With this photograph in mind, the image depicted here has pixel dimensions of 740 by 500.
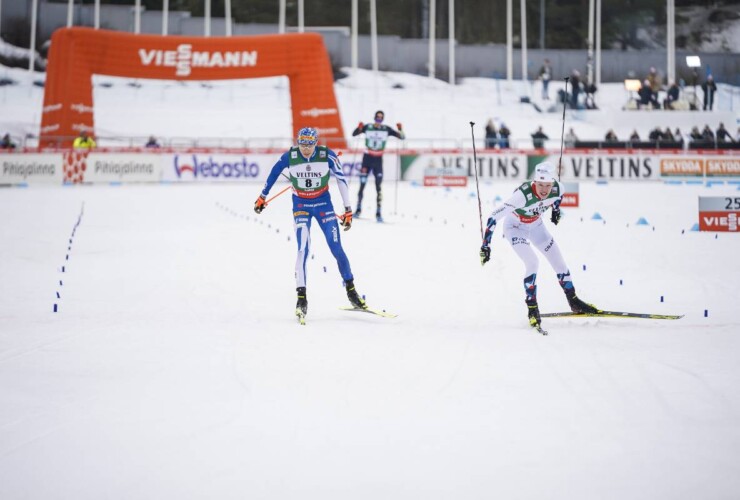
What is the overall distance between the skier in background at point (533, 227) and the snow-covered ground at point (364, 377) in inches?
15.2

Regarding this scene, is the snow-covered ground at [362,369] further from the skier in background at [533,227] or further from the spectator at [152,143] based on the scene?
the spectator at [152,143]

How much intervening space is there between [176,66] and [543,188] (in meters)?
24.4

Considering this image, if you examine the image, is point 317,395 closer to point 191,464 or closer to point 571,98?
point 191,464

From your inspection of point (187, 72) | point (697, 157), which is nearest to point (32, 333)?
point (187, 72)

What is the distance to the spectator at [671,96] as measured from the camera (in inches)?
1553

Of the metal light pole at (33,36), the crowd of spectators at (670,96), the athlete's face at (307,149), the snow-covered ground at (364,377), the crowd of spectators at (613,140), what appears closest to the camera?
the snow-covered ground at (364,377)

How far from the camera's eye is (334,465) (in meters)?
5.09

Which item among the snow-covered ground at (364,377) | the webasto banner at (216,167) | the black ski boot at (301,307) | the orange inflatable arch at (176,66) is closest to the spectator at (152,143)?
the webasto banner at (216,167)

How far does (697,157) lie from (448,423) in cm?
2910

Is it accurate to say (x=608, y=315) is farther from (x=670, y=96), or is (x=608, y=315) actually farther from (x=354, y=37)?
(x=354, y=37)

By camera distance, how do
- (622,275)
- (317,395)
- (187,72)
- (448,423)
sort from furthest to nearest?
(187,72) → (622,275) → (317,395) → (448,423)

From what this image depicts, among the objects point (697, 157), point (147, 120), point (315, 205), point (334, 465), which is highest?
point (147, 120)

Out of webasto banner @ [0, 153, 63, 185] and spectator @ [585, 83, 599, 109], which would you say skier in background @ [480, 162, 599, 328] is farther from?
spectator @ [585, 83, 599, 109]

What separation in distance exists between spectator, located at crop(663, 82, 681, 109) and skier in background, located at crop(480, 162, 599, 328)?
1282 inches
